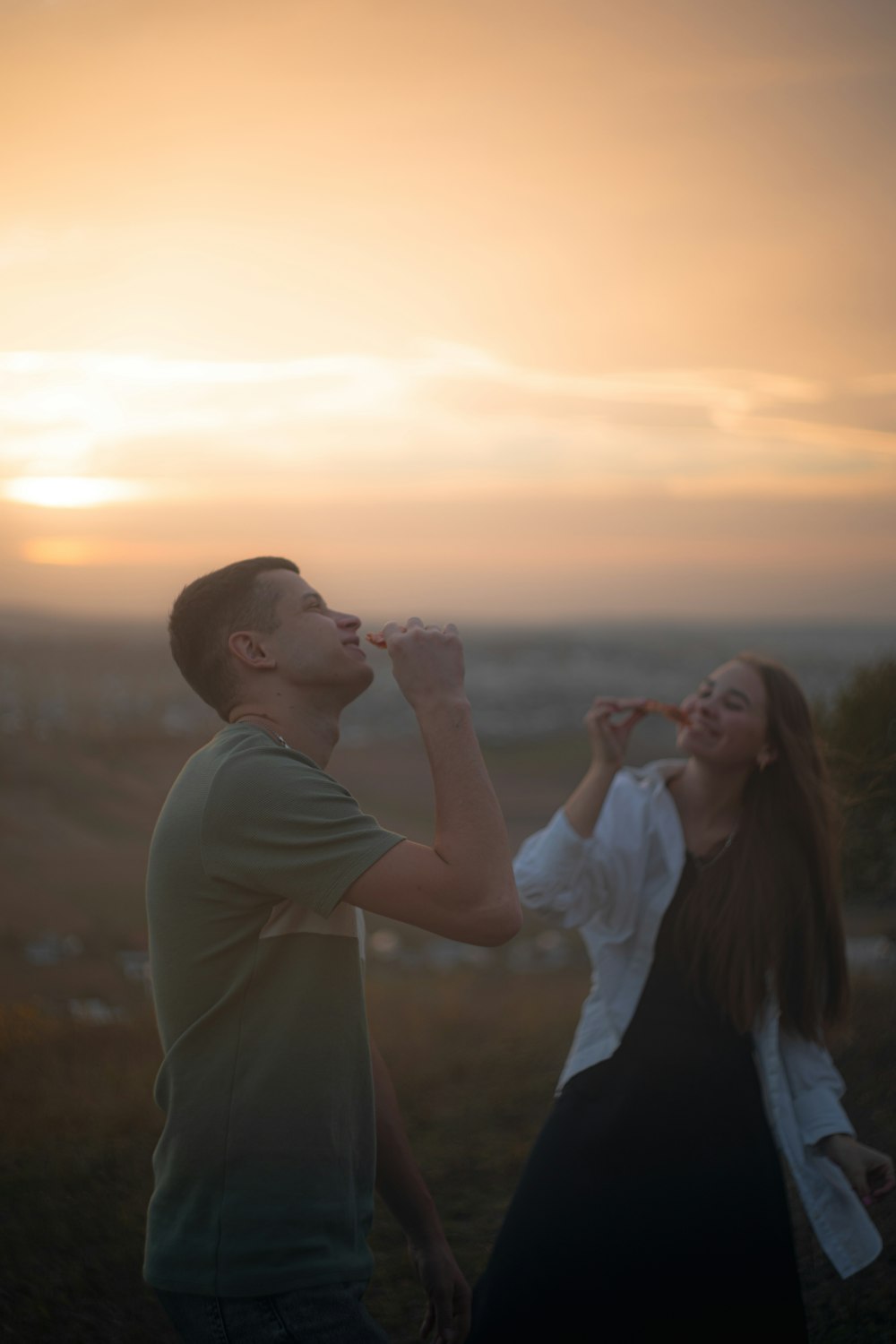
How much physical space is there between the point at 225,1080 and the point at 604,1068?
169cm

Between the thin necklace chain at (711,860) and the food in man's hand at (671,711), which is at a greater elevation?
the food in man's hand at (671,711)

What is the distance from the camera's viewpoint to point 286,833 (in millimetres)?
1866

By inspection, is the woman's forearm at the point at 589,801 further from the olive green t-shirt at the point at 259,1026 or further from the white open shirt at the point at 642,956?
the olive green t-shirt at the point at 259,1026

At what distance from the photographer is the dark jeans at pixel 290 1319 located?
6.07ft

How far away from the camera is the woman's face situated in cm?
363

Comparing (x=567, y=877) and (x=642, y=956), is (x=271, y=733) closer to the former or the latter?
(x=567, y=877)

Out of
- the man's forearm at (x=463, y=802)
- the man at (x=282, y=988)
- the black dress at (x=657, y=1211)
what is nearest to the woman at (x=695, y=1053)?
the black dress at (x=657, y=1211)

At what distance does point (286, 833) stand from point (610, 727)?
2002 millimetres

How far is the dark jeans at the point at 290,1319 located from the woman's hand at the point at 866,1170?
172 cm

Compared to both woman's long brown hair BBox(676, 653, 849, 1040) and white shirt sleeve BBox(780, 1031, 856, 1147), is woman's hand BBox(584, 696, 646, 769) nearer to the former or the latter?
woman's long brown hair BBox(676, 653, 849, 1040)

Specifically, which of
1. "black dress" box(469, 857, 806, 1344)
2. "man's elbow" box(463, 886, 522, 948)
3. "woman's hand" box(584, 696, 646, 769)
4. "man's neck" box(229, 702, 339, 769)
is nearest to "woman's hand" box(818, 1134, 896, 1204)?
"black dress" box(469, 857, 806, 1344)

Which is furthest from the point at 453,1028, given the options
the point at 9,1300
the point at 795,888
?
the point at 795,888

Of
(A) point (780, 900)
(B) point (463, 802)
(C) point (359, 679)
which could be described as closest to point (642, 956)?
(A) point (780, 900)

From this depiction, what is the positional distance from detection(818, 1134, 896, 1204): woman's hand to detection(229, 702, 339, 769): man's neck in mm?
1928
